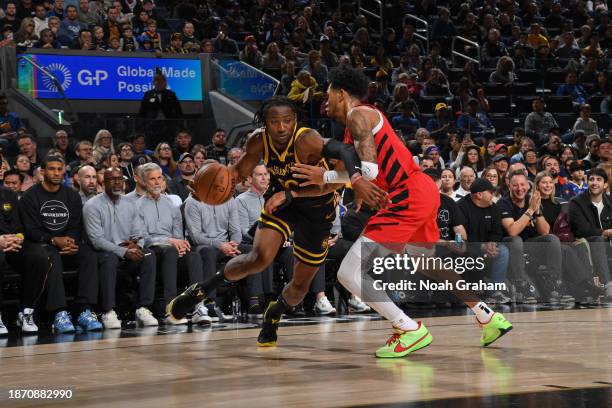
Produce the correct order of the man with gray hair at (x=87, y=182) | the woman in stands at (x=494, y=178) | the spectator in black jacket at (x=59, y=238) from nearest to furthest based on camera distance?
1. the spectator in black jacket at (x=59, y=238)
2. the man with gray hair at (x=87, y=182)
3. the woman in stands at (x=494, y=178)

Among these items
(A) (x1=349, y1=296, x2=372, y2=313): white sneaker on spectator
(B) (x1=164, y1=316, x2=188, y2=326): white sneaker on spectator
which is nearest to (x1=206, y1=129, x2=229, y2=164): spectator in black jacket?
(A) (x1=349, y1=296, x2=372, y2=313): white sneaker on spectator

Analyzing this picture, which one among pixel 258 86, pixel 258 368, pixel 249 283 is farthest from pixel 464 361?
pixel 258 86

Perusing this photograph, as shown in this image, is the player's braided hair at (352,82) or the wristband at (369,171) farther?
the player's braided hair at (352,82)

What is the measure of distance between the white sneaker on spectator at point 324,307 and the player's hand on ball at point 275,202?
10.3ft

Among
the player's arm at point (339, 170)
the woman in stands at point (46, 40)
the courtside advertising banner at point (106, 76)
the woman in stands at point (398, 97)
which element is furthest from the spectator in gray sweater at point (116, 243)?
the woman in stands at point (398, 97)

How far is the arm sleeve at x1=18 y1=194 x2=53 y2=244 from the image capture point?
8.61 meters

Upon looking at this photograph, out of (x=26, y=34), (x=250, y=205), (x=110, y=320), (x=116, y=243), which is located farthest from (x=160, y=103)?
(x=110, y=320)

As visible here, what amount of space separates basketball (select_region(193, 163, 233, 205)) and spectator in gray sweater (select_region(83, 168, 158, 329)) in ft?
7.29

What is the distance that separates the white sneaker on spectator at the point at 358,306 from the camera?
977cm

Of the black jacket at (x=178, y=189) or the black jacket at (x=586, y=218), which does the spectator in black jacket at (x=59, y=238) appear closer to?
the black jacket at (x=178, y=189)

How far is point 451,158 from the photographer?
14.1 meters

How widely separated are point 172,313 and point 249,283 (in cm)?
232

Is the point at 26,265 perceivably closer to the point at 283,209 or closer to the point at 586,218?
the point at 283,209

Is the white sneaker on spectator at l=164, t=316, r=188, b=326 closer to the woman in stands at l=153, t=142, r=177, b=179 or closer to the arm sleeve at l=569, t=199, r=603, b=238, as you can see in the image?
the woman in stands at l=153, t=142, r=177, b=179
